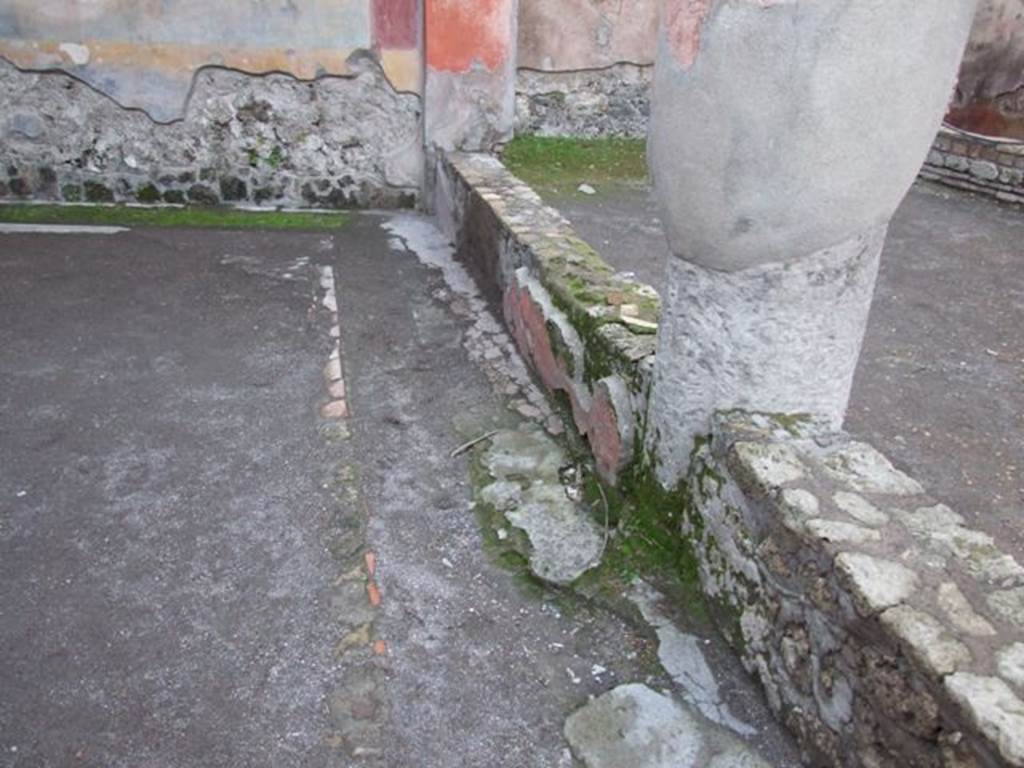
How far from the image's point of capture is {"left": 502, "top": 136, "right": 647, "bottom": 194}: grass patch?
6543 millimetres

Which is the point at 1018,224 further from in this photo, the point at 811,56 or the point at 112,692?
the point at 112,692

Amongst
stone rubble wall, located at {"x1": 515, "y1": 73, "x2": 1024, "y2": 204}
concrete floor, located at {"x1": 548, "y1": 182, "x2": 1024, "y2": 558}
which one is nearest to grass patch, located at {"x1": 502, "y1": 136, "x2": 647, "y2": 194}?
stone rubble wall, located at {"x1": 515, "y1": 73, "x2": 1024, "y2": 204}

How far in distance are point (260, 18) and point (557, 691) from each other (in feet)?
16.9

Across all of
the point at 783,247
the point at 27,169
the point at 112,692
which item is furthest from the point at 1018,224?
the point at 27,169

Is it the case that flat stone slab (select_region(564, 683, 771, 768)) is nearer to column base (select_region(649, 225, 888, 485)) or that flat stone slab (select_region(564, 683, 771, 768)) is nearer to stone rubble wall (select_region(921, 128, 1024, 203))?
column base (select_region(649, 225, 888, 485))

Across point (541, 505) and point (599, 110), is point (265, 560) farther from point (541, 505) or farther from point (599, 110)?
point (599, 110)

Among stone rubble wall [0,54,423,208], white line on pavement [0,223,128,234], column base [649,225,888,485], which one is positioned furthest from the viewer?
stone rubble wall [0,54,423,208]

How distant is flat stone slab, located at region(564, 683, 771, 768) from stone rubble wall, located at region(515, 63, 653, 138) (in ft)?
20.0

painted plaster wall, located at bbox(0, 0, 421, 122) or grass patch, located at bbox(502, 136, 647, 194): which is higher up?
painted plaster wall, located at bbox(0, 0, 421, 122)

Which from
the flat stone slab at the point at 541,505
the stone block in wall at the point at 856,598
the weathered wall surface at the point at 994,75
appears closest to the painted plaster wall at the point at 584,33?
the weathered wall surface at the point at 994,75

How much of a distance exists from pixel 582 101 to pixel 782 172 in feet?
19.3

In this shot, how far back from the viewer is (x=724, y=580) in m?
2.34

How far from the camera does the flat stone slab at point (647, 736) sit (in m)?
2.07

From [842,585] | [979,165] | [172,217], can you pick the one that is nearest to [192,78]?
[172,217]
